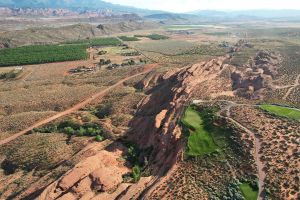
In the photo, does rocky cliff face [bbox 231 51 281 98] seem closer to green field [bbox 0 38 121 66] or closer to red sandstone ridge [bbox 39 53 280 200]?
red sandstone ridge [bbox 39 53 280 200]

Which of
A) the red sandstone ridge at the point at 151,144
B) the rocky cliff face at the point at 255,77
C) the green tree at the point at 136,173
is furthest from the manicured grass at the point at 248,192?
the rocky cliff face at the point at 255,77

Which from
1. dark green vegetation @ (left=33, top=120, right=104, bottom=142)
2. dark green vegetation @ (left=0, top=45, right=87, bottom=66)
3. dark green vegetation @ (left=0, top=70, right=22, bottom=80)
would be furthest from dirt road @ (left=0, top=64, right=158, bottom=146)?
dark green vegetation @ (left=0, top=45, right=87, bottom=66)

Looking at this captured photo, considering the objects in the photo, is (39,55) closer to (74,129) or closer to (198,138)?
(74,129)

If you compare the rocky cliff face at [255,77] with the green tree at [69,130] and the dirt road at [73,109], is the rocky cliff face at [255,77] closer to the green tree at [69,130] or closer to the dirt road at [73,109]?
the dirt road at [73,109]

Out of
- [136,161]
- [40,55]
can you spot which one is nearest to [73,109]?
[136,161]

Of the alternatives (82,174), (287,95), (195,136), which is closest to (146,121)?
(195,136)

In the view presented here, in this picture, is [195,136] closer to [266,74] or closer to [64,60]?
[266,74]
